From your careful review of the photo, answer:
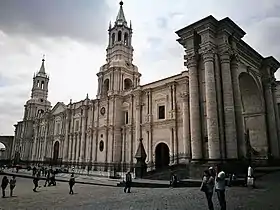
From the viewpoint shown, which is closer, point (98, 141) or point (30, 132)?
point (98, 141)

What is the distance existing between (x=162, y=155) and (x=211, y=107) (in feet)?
41.2

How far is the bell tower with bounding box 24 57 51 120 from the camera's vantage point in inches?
2179

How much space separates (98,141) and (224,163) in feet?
72.9

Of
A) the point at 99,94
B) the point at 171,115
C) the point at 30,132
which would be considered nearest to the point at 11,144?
the point at 30,132

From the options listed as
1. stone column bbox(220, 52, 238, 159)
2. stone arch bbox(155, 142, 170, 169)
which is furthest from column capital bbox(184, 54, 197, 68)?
stone arch bbox(155, 142, 170, 169)

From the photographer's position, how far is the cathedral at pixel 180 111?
16.7m

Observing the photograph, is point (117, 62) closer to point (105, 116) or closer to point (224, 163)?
point (105, 116)

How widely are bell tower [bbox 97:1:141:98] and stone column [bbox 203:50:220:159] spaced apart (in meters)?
17.9

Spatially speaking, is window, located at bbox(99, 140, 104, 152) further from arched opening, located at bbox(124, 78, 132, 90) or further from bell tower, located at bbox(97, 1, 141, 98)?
arched opening, located at bbox(124, 78, 132, 90)

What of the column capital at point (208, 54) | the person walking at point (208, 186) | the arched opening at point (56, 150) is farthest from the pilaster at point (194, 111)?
the arched opening at point (56, 150)

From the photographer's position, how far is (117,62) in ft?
118

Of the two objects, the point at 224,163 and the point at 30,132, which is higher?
the point at 30,132

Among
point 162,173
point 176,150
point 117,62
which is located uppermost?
point 117,62

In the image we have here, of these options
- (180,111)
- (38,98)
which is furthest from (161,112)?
(38,98)
